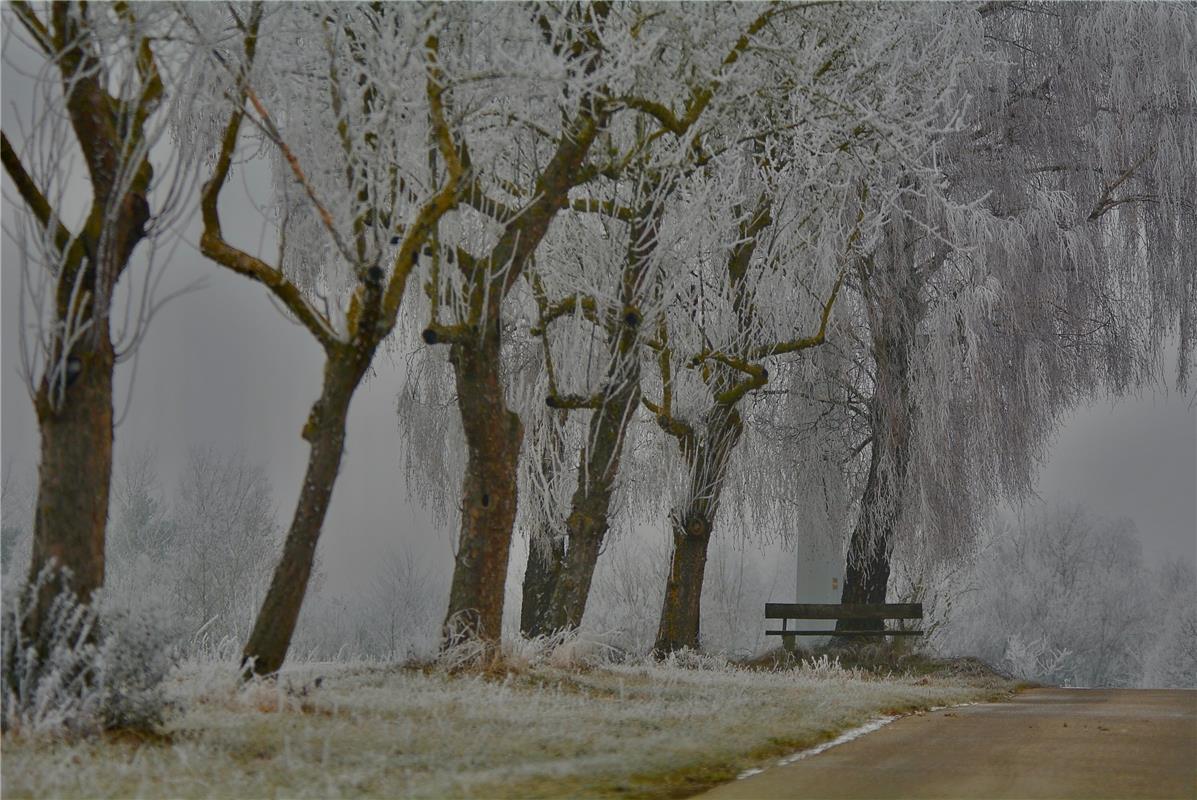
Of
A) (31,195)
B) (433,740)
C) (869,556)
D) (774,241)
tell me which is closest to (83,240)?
(31,195)

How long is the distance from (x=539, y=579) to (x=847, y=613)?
3.50 metres

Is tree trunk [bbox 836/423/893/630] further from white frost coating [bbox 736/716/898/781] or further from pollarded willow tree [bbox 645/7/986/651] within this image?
white frost coating [bbox 736/716/898/781]

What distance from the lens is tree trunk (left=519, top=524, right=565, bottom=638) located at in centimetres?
1491

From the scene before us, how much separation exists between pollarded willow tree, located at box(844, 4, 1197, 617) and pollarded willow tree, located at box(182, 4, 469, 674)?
27.4 feet

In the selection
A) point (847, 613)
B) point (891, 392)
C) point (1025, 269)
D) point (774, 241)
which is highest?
point (1025, 269)

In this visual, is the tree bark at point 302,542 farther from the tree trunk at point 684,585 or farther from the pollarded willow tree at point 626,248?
the tree trunk at point 684,585

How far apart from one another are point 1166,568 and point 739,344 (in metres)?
26.8

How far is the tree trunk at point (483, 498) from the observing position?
8484 mm

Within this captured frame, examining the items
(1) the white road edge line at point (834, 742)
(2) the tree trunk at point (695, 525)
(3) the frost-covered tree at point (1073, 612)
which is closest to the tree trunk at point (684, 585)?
(2) the tree trunk at point (695, 525)

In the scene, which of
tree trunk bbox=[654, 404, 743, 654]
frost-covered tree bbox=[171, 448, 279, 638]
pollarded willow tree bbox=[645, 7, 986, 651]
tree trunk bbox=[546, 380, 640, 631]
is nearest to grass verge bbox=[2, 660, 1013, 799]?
tree trunk bbox=[546, 380, 640, 631]

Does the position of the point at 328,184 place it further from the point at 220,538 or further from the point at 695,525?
the point at 220,538

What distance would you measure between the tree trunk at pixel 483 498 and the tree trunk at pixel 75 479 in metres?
3.12

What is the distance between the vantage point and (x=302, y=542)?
6512mm

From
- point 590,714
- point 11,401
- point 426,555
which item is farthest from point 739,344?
point 426,555
